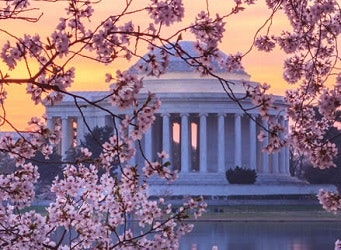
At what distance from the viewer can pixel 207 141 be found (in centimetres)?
13200

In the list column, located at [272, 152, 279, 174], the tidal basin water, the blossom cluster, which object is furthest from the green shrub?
the blossom cluster

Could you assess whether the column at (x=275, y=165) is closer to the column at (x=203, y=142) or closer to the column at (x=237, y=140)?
the column at (x=237, y=140)

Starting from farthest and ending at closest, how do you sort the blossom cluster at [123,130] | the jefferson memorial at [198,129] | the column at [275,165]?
1. the column at [275,165]
2. the jefferson memorial at [198,129]
3. the blossom cluster at [123,130]

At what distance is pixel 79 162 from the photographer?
12.9 metres

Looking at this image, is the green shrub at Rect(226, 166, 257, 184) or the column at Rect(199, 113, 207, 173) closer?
the green shrub at Rect(226, 166, 257, 184)

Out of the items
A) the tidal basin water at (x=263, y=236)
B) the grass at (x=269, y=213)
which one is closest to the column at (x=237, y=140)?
the grass at (x=269, y=213)

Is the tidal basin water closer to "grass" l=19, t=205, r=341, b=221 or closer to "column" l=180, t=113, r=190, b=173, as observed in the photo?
"grass" l=19, t=205, r=341, b=221

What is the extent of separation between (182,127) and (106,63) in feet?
380

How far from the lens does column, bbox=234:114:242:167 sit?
425 ft

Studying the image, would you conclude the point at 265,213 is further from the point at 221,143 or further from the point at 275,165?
the point at 275,165

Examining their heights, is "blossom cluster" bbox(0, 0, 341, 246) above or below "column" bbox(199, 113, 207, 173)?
below

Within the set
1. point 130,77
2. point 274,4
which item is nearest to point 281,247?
point 274,4

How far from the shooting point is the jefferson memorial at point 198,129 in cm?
12506

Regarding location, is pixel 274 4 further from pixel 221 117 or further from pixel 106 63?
pixel 221 117
